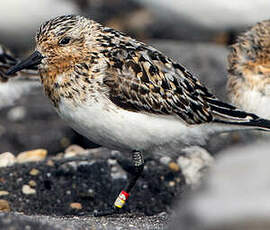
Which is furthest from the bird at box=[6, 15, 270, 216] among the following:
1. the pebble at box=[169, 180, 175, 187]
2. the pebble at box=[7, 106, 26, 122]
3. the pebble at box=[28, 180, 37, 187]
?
the pebble at box=[7, 106, 26, 122]

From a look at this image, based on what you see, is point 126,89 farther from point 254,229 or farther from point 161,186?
point 254,229

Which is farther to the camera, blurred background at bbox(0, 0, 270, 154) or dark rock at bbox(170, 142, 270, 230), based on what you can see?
blurred background at bbox(0, 0, 270, 154)

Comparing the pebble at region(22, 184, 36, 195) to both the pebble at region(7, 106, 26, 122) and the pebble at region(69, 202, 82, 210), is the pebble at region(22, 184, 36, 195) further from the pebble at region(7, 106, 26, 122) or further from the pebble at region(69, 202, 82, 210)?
the pebble at region(7, 106, 26, 122)

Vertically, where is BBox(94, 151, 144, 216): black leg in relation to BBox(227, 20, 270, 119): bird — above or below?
below

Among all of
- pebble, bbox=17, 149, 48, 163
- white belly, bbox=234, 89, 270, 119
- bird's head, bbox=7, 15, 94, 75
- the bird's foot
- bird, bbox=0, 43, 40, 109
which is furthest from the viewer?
bird, bbox=0, 43, 40, 109

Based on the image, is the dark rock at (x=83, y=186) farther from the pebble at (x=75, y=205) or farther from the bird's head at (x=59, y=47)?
the bird's head at (x=59, y=47)

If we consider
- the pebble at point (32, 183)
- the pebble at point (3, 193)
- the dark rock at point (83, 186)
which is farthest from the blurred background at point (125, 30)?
the pebble at point (3, 193)

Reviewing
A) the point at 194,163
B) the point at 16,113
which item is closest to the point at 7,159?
the point at 16,113
